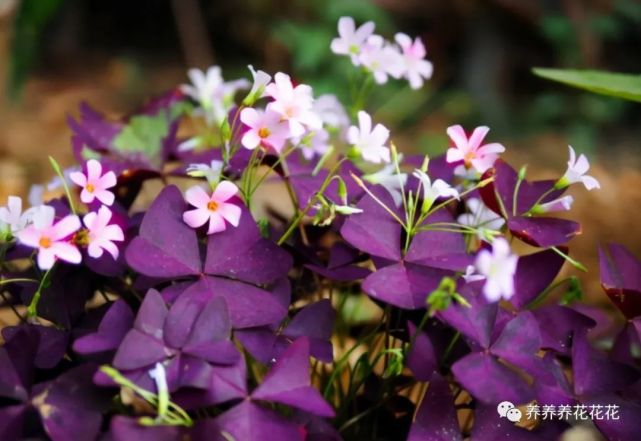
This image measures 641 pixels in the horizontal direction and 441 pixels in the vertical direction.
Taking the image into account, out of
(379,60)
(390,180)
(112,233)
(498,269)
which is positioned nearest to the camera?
(498,269)

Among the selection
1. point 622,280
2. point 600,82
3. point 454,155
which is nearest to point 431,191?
point 454,155

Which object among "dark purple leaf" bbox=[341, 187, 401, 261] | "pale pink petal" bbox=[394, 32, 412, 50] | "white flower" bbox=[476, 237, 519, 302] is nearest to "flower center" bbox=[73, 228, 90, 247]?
"dark purple leaf" bbox=[341, 187, 401, 261]

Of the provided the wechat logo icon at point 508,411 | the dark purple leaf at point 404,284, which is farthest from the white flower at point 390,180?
the wechat logo icon at point 508,411

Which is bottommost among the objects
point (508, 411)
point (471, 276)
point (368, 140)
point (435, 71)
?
point (435, 71)

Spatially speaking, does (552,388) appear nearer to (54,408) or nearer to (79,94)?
(54,408)

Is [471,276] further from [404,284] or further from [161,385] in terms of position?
[161,385]

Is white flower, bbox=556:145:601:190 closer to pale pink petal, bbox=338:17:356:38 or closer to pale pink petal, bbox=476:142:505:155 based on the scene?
pale pink petal, bbox=476:142:505:155
